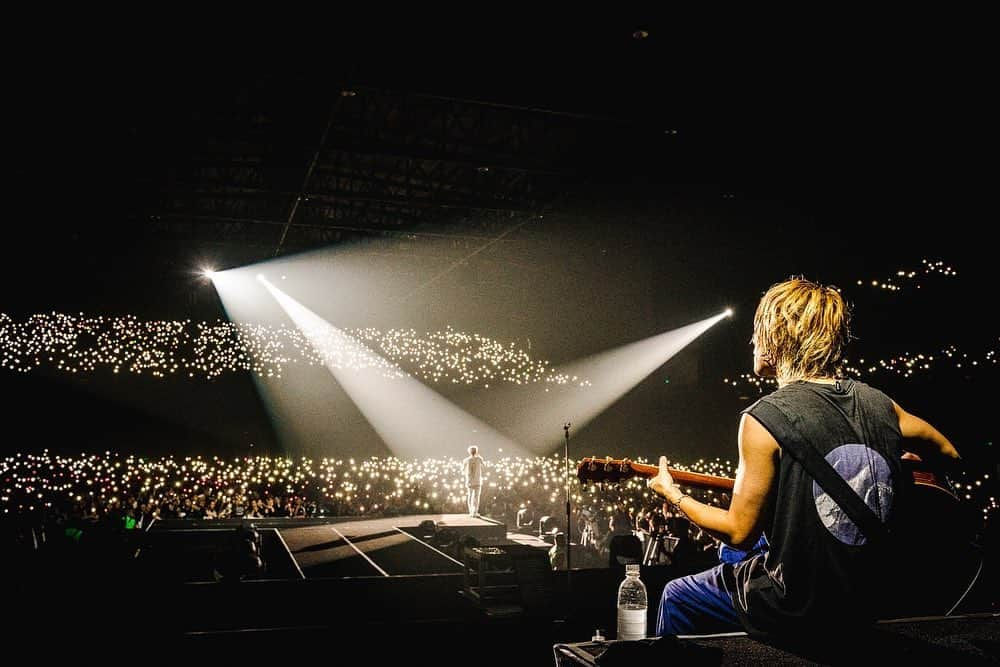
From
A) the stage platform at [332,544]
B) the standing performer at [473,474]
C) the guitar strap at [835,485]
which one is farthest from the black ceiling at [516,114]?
the guitar strap at [835,485]

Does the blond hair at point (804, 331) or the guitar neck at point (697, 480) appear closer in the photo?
the blond hair at point (804, 331)

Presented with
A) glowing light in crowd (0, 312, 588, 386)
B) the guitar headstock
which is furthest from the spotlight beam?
the guitar headstock

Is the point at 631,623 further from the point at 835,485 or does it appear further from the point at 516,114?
the point at 516,114

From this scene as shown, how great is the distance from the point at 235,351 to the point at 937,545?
16510 mm

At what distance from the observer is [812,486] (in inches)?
62.1

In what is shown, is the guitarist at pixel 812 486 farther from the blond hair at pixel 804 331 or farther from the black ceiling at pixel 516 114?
the black ceiling at pixel 516 114

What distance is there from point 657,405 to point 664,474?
42.8 ft

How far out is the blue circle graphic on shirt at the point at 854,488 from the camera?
156cm

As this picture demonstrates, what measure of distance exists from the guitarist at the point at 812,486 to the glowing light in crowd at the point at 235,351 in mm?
14153

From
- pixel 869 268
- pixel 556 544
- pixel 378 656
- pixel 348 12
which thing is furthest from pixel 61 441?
pixel 869 268

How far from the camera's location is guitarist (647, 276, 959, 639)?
5.11 ft

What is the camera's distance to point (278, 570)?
6391 mm

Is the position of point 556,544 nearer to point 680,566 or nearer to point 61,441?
point 680,566

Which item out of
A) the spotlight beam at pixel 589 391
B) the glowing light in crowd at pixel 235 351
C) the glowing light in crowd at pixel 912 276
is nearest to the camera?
the glowing light in crowd at pixel 912 276
